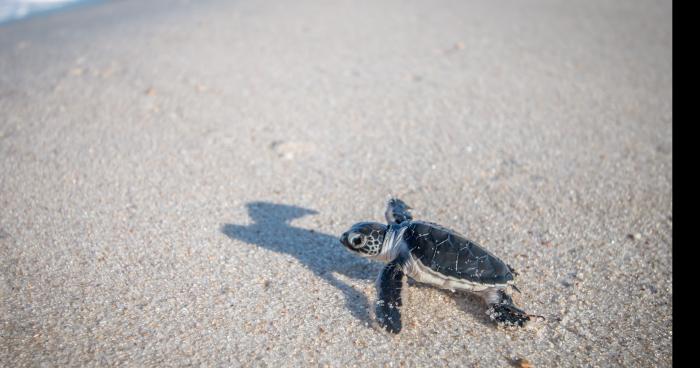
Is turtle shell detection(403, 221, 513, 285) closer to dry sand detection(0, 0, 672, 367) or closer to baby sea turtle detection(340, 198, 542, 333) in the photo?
baby sea turtle detection(340, 198, 542, 333)

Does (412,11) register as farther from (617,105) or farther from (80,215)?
(80,215)

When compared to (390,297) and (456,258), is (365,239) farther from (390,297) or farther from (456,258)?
(456,258)

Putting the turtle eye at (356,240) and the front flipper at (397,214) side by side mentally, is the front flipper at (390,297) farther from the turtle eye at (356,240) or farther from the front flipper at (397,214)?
the front flipper at (397,214)

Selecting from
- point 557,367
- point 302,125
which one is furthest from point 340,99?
point 557,367

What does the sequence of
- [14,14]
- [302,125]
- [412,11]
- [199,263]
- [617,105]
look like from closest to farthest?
[199,263] < [302,125] < [617,105] < [412,11] < [14,14]

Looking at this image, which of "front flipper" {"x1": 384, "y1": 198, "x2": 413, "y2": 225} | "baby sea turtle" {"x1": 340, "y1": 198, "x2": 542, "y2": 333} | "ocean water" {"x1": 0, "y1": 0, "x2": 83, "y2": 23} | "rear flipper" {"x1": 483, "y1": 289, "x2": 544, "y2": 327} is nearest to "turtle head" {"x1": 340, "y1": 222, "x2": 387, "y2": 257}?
"baby sea turtle" {"x1": 340, "y1": 198, "x2": 542, "y2": 333}

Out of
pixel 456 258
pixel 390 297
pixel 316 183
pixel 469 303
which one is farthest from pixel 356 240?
pixel 316 183
